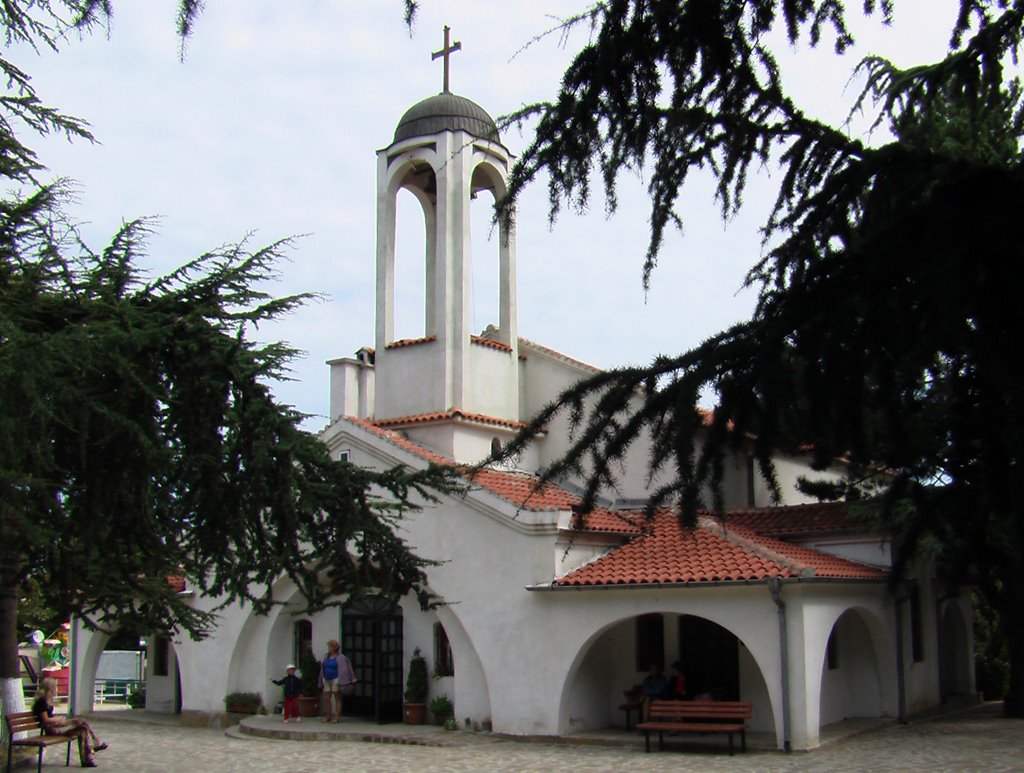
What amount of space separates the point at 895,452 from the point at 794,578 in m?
11.7

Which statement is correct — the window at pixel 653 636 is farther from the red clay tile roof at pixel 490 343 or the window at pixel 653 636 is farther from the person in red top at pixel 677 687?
the red clay tile roof at pixel 490 343

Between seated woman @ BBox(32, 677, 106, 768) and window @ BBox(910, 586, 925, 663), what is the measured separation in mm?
14085

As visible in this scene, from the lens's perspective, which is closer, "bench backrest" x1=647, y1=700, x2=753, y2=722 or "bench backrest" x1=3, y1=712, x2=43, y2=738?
"bench backrest" x1=3, y1=712, x2=43, y2=738

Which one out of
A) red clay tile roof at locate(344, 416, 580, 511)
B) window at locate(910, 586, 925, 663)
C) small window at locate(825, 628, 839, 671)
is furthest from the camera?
window at locate(910, 586, 925, 663)

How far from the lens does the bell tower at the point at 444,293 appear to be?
73.6ft

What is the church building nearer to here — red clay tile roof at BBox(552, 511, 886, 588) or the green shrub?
red clay tile roof at BBox(552, 511, 886, 588)

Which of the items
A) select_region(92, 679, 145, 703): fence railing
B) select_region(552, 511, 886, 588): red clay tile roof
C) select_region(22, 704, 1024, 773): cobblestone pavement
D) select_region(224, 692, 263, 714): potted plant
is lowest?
select_region(92, 679, 145, 703): fence railing

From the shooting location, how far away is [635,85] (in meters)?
5.79

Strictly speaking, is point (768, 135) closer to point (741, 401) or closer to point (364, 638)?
point (741, 401)

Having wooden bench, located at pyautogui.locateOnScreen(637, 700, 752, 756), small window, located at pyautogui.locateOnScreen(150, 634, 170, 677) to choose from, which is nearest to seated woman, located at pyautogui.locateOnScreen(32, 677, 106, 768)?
wooden bench, located at pyautogui.locateOnScreen(637, 700, 752, 756)

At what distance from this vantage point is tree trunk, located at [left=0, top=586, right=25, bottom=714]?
13914mm

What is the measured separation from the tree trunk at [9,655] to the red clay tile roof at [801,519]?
38.3ft

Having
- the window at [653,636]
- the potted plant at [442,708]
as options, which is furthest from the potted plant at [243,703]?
the window at [653,636]

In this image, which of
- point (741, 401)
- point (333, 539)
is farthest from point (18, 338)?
point (741, 401)
